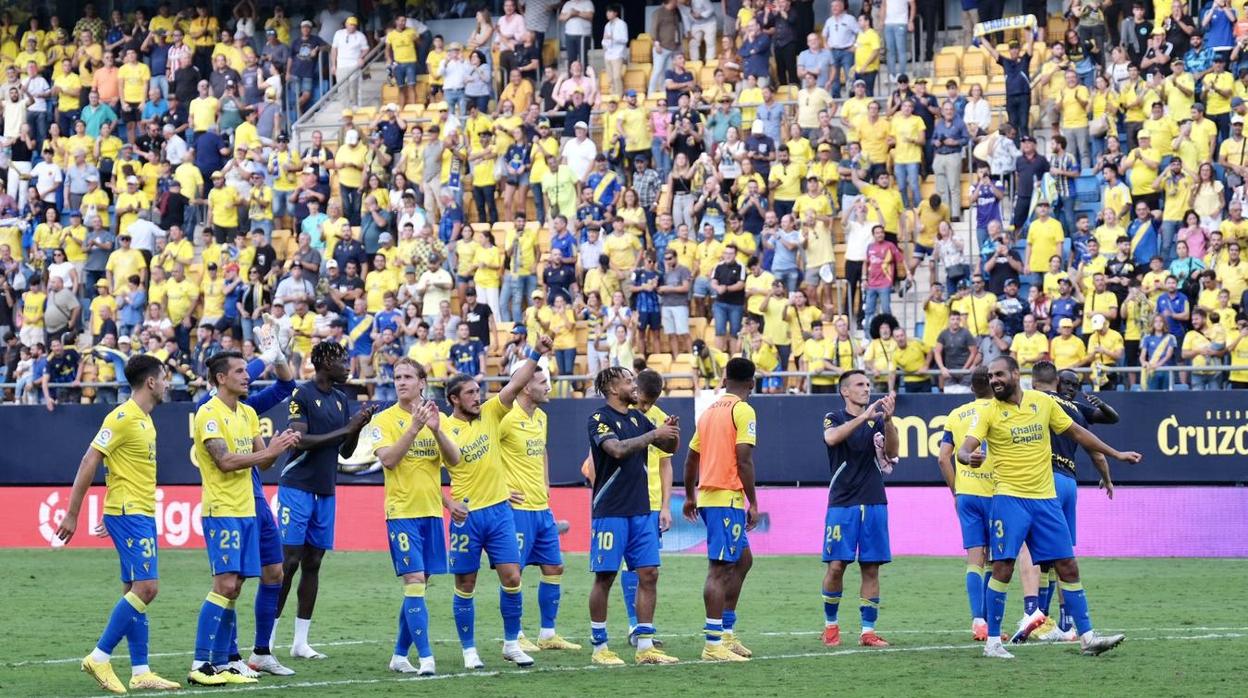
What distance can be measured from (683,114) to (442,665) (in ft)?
57.1

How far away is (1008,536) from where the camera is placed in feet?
45.9

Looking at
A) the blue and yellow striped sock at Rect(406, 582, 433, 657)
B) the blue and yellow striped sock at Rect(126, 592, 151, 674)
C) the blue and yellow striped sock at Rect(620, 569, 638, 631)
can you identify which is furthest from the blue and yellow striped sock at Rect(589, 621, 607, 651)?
the blue and yellow striped sock at Rect(126, 592, 151, 674)

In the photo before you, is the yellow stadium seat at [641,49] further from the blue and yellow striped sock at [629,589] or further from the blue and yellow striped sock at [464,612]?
the blue and yellow striped sock at [464,612]

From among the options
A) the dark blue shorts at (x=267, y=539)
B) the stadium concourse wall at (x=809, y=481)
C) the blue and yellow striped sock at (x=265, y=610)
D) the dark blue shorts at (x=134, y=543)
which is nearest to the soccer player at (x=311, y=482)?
the blue and yellow striped sock at (x=265, y=610)

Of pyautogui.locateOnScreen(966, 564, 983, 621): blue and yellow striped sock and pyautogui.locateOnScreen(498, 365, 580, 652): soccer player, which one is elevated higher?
pyautogui.locateOnScreen(498, 365, 580, 652): soccer player

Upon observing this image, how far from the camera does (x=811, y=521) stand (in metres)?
26.4

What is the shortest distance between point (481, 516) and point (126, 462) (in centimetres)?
262

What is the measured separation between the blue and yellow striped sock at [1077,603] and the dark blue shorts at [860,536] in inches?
72.1

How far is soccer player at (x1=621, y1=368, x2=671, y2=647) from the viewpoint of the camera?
48.5 ft

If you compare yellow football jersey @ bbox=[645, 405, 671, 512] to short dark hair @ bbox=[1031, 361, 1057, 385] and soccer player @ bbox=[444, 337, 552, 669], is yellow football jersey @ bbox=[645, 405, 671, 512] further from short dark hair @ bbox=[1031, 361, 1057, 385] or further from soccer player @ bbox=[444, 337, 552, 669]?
short dark hair @ bbox=[1031, 361, 1057, 385]

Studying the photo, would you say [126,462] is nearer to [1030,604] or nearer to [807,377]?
[1030,604]

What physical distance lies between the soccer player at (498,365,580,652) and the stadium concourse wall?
35.9ft

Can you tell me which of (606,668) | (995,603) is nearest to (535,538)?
(606,668)

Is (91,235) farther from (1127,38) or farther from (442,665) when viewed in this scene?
(442,665)
